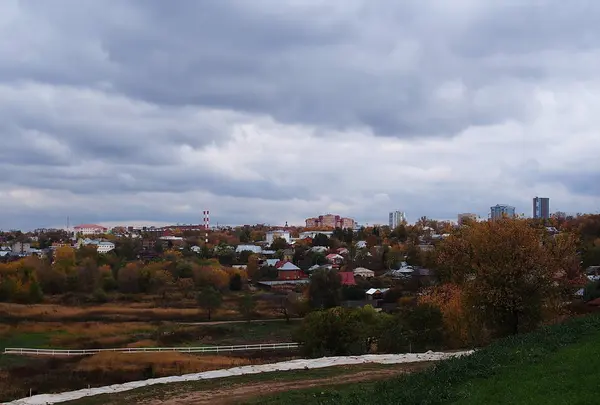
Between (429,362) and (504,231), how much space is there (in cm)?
653

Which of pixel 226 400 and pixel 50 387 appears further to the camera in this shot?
pixel 50 387

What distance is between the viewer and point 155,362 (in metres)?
29.5

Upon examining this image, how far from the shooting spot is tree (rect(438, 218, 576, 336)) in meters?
20.3

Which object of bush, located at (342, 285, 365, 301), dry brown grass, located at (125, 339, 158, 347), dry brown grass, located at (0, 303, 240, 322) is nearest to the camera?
dry brown grass, located at (125, 339, 158, 347)

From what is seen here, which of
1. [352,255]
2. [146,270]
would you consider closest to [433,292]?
[146,270]

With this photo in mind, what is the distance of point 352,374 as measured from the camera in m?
14.7

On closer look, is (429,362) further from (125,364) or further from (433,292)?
(125,364)

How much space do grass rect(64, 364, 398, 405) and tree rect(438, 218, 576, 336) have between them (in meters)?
6.16

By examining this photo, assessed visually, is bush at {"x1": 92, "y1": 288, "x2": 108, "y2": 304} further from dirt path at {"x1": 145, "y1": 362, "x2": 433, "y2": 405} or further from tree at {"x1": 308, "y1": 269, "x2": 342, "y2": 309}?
dirt path at {"x1": 145, "y1": 362, "x2": 433, "y2": 405}

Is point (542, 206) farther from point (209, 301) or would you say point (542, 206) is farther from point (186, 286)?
point (209, 301)

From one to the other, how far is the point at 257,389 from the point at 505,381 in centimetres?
567

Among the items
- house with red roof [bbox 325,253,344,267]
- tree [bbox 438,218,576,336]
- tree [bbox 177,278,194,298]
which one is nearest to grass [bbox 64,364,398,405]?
tree [bbox 438,218,576,336]

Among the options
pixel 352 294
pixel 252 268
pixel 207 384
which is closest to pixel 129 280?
pixel 252 268

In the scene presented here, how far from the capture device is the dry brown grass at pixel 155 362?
2708cm
